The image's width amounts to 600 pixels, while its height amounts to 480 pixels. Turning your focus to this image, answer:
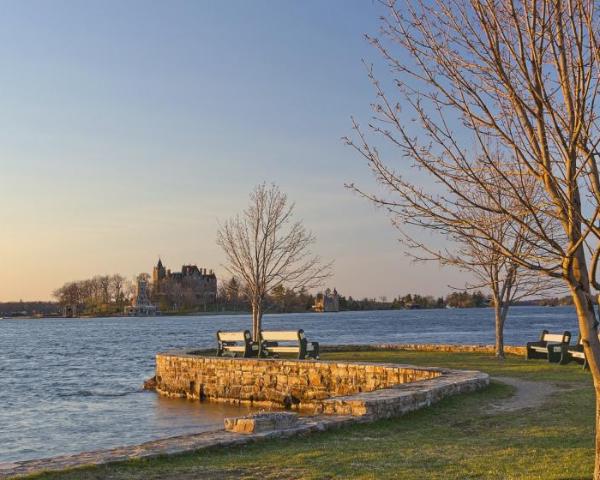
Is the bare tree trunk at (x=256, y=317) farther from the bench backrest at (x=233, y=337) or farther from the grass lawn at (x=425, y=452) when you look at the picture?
the grass lawn at (x=425, y=452)

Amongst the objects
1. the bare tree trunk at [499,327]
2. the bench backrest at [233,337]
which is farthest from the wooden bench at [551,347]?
the bench backrest at [233,337]

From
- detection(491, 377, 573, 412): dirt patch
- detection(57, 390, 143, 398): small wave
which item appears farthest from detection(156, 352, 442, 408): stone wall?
detection(491, 377, 573, 412): dirt patch

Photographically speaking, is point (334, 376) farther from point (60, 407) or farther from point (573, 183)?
point (573, 183)

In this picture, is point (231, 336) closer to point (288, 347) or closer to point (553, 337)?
point (288, 347)

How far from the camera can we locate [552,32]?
5.52 m

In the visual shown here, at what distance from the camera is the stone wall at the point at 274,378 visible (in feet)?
54.3

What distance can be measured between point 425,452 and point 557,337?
13931mm

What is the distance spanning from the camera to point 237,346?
22.6m

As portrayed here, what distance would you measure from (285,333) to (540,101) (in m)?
16.2

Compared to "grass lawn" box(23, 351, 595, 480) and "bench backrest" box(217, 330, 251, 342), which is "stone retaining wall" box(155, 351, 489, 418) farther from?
"bench backrest" box(217, 330, 251, 342)

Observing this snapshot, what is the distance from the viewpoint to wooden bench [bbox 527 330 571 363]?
19.9 m

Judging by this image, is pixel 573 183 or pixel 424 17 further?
pixel 424 17

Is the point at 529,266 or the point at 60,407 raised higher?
the point at 529,266

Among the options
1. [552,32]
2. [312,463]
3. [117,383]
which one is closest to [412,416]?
[312,463]
